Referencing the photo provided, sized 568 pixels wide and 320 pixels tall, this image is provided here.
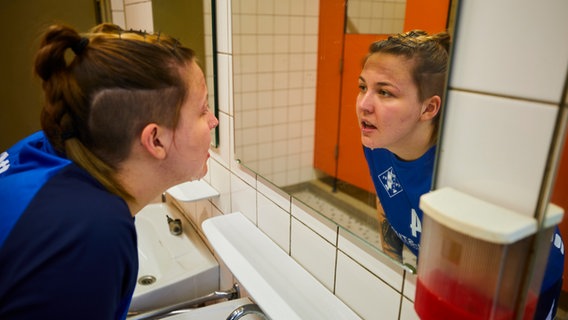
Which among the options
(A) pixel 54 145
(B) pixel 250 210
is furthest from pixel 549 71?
(B) pixel 250 210

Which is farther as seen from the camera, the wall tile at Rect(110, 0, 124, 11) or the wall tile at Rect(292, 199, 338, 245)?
the wall tile at Rect(110, 0, 124, 11)

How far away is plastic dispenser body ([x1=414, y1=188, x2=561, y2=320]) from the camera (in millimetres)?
439

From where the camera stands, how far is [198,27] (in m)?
1.39

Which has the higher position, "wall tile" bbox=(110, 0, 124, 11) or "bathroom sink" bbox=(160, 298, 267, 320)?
"wall tile" bbox=(110, 0, 124, 11)

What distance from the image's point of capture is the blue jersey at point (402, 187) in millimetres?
638

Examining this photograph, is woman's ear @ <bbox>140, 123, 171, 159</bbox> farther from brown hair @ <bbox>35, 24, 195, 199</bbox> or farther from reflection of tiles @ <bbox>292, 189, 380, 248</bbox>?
reflection of tiles @ <bbox>292, 189, 380, 248</bbox>

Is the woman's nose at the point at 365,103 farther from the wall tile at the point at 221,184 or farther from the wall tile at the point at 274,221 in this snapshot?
the wall tile at the point at 221,184

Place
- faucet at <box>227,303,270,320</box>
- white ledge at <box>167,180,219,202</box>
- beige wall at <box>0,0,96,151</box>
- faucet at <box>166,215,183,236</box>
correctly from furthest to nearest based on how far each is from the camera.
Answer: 1. beige wall at <box>0,0,96,151</box>
2. faucet at <box>166,215,183,236</box>
3. white ledge at <box>167,180,219,202</box>
4. faucet at <box>227,303,270,320</box>

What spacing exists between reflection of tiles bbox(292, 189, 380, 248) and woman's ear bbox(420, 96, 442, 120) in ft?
0.84

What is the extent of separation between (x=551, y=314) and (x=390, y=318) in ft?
0.92

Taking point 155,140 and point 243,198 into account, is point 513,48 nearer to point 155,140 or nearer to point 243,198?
point 155,140

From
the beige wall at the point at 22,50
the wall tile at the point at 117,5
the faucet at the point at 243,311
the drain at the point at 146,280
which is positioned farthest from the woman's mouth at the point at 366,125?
the beige wall at the point at 22,50

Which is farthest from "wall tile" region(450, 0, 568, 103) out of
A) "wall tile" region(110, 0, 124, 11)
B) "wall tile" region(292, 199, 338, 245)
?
"wall tile" region(110, 0, 124, 11)

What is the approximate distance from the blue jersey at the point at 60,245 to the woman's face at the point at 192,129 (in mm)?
170
